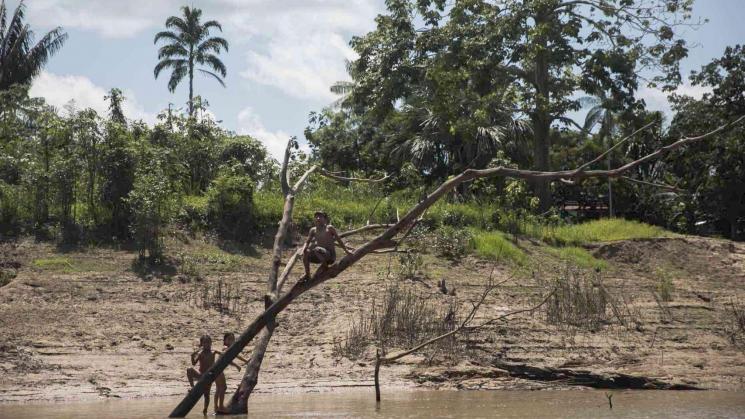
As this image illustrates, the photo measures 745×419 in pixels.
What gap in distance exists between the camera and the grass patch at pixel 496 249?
1992 cm

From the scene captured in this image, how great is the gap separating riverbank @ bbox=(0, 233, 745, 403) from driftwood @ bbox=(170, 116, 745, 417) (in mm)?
2944

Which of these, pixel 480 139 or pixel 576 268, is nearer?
pixel 576 268

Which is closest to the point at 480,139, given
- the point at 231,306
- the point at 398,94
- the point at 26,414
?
the point at 398,94

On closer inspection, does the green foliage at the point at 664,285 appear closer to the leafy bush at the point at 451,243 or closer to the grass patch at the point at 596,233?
the grass patch at the point at 596,233

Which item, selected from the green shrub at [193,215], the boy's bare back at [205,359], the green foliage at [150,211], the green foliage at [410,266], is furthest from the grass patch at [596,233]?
the boy's bare back at [205,359]

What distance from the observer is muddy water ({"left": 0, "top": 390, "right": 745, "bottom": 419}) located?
1190cm

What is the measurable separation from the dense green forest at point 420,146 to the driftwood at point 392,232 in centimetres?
745

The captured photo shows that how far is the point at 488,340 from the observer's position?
50.8ft

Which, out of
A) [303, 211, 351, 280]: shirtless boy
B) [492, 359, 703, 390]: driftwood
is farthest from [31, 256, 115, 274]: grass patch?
[303, 211, 351, 280]: shirtless boy

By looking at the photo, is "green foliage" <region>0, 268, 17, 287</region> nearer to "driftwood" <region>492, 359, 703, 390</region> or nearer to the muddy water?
the muddy water

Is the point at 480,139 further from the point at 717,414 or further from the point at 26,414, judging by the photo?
the point at 26,414

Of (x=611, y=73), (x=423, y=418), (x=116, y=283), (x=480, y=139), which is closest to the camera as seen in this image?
(x=423, y=418)

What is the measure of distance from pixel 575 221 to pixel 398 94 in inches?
274

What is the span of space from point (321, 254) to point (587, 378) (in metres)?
6.15
